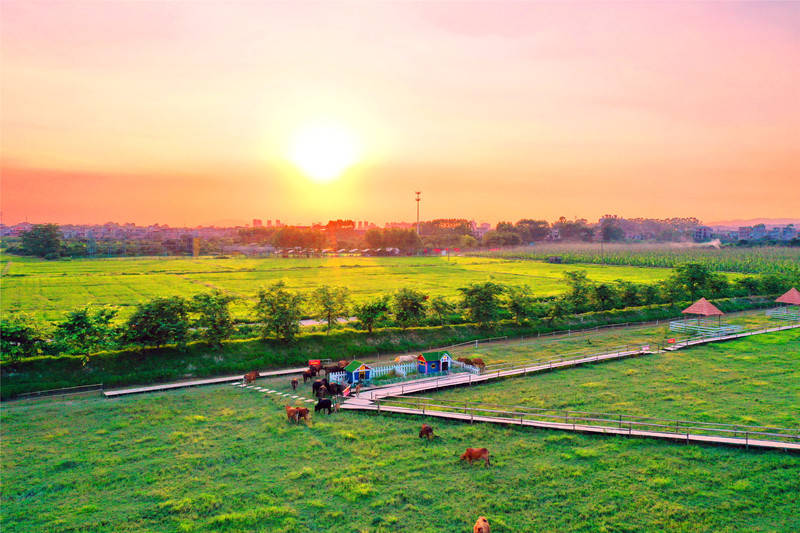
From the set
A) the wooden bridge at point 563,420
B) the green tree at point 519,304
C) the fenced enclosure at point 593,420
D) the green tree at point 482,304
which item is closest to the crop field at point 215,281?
the green tree at point 482,304

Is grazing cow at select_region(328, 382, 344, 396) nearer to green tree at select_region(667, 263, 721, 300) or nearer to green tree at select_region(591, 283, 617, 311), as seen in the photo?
green tree at select_region(591, 283, 617, 311)

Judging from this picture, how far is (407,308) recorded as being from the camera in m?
40.9

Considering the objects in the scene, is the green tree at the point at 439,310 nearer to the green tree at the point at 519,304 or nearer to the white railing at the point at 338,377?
the green tree at the point at 519,304

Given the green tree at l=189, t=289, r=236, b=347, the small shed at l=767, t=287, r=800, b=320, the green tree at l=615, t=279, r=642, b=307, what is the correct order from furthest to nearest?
the green tree at l=615, t=279, r=642, b=307 → the small shed at l=767, t=287, r=800, b=320 → the green tree at l=189, t=289, r=236, b=347

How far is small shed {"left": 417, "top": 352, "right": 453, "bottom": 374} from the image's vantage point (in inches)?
1181

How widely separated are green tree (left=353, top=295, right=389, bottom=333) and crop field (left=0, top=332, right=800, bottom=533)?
1451 cm

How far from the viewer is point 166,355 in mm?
32844

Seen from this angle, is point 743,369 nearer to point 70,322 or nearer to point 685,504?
point 685,504

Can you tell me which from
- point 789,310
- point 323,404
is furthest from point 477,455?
point 789,310

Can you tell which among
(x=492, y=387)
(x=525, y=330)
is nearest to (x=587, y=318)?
(x=525, y=330)

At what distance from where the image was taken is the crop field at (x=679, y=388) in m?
22.3

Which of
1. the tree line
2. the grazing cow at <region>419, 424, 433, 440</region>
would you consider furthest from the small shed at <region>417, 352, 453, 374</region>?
the tree line

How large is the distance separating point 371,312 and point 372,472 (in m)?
22.5

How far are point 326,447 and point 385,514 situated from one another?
5.53 m
